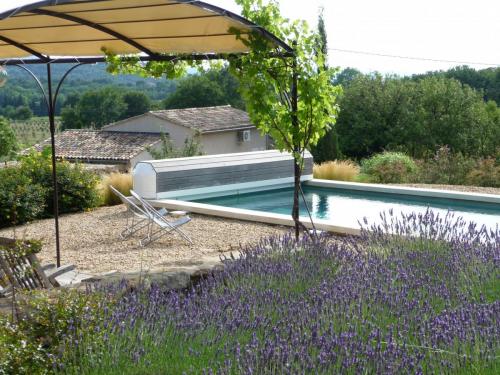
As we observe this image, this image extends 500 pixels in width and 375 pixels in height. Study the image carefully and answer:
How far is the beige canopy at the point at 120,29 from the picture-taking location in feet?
19.2

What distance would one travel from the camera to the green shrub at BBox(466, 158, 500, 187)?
15812mm

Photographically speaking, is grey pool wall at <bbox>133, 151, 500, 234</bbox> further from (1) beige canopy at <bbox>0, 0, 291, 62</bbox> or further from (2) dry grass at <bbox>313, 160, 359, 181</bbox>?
(1) beige canopy at <bbox>0, 0, 291, 62</bbox>

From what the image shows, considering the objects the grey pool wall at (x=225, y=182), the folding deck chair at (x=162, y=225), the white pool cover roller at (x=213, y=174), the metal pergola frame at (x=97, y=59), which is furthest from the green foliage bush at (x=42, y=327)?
Result: the white pool cover roller at (x=213, y=174)

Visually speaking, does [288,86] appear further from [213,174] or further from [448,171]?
[448,171]

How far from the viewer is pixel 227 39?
6.98 m

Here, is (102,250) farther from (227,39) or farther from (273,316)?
(273,316)

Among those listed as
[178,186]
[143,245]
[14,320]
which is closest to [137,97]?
[178,186]

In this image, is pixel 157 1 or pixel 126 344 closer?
pixel 126 344

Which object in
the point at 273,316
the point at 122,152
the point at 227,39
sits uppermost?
the point at 227,39

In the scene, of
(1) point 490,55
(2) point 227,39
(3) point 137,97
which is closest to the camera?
(2) point 227,39

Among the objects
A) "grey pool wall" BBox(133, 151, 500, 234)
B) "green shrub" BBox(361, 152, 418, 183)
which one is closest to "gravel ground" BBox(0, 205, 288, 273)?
"grey pool wall" BBox(133, 151, 500, 234)

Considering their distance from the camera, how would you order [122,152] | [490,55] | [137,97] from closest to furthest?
1. [122,152]
2. [137,97]
3. [490,55]

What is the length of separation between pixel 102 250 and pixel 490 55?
3198 inches

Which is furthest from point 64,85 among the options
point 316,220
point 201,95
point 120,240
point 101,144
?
point 316,220
